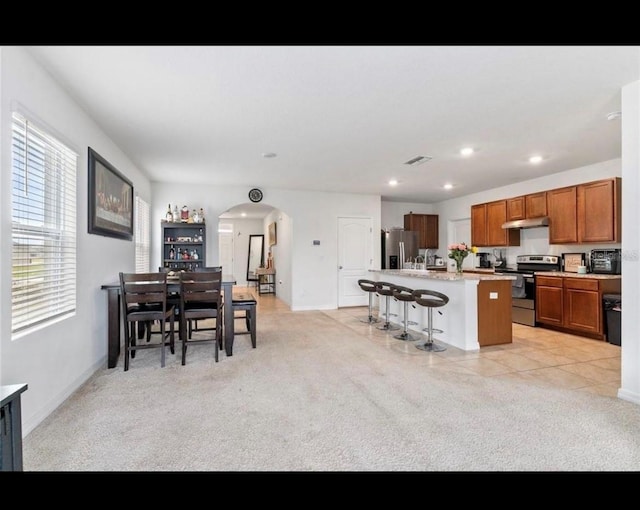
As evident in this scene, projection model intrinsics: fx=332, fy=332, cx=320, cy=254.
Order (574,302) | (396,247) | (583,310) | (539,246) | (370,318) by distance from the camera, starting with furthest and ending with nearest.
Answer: (396,247)
(539,246)
(370,318)
(574,302)
(583,310)

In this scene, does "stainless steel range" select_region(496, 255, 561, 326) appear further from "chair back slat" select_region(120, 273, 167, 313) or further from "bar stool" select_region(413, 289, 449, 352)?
"chair back slat" select_region(120, 273, 167, 313)

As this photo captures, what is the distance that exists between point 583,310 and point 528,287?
2.81ft

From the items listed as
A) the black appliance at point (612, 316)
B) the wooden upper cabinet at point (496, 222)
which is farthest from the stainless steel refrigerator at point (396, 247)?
the black appliance at point (612, 316)

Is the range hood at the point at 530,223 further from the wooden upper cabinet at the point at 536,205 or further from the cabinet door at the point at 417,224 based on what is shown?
the cabinet door at the point at 417,224

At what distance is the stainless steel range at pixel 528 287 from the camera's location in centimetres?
529

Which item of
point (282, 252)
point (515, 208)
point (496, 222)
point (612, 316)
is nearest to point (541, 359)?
point (612, 316)

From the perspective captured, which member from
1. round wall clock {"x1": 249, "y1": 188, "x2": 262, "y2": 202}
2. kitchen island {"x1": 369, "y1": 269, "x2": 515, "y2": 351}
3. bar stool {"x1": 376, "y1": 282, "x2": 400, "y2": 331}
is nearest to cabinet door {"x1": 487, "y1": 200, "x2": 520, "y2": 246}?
kitchen island {"x1": 369, "y1": 269, "x2": 515, "y2": 351}

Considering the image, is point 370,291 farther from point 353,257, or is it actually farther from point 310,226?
point 310,226

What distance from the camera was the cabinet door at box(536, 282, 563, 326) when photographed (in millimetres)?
4902

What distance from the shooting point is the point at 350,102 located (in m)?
2.87

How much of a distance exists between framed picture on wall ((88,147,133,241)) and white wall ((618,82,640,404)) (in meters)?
4.55
